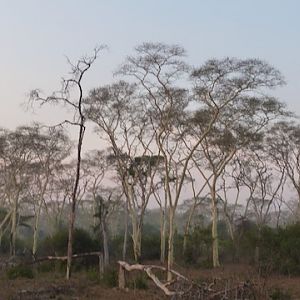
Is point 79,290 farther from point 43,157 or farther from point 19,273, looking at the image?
point 43,157

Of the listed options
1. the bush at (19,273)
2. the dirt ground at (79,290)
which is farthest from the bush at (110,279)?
the bush at (19,273)

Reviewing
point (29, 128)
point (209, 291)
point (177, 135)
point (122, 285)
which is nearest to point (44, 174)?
point (29, 128)

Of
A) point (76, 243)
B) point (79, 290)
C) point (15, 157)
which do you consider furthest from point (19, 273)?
point (15, 157)

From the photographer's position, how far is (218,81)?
1908 centimetres

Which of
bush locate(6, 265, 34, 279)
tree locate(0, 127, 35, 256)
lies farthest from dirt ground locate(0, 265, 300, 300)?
tree locate(0, 127, 35, 256)

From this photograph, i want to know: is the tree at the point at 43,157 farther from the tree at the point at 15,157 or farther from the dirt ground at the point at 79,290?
the dirt ground at the point at 79,290

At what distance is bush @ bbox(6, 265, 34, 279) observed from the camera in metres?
16.4

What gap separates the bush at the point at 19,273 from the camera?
16375 mm

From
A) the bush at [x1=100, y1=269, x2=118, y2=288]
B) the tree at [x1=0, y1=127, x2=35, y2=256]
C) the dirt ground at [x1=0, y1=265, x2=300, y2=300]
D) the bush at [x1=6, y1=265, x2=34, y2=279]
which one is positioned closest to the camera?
the dirt ground at [x1=0, y1=265, x2=300, y2=300]

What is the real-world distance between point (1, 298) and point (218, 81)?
10976mm

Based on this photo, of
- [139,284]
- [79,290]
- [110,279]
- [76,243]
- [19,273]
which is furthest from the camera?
[76,243]

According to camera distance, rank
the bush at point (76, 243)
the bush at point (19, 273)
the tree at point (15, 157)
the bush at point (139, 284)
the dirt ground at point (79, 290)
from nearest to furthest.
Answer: the dirt ground at point (79, 290) < the bush at point (139, 284) < the bush at point (19, 273) < the bush at point (76, 243) < the tree at point (15, 157)

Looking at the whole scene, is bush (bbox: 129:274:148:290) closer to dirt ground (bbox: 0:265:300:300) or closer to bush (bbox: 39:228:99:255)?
dirt ground (bbox: 0:265:300:300)

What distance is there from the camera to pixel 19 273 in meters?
16.6
